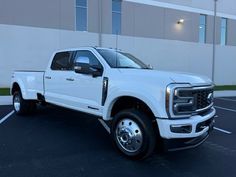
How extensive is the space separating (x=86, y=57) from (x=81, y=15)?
13525mm

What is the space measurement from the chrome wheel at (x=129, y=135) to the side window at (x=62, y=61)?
2234 millimetres

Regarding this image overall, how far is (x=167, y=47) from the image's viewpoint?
2256 cm

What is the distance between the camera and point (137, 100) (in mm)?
5023

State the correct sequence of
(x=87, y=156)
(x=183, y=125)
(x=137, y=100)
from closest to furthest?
(x=183, y=125)
(x=137, y=100)
(x=87, y=156)

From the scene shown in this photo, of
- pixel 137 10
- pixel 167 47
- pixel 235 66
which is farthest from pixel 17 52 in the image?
pixel 235 66

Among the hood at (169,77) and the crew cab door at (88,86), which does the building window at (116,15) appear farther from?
the hood at (169,77)

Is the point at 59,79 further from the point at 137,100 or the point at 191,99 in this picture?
the point at 191,99

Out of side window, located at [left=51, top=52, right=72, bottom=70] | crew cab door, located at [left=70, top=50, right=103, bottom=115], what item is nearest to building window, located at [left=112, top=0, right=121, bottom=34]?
side window, located at [left=51, top=52, right=72, bottom=70]

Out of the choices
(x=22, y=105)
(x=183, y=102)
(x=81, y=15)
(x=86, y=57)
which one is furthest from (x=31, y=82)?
(x=81, y=15)

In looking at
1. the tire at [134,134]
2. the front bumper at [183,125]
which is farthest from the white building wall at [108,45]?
the front bumper at [183,125]

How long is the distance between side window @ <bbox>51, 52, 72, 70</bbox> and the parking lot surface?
157cm

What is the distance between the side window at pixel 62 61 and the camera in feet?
22.2

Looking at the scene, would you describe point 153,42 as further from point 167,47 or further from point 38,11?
point 38,11

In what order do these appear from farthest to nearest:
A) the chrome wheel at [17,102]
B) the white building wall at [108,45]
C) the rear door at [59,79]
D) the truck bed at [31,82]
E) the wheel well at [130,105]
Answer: the white building wall at [108,45], the chrome wheel at [17,102], the truck bed at [31,82], the rear door at [59,79], the wheel well at [130,105]
